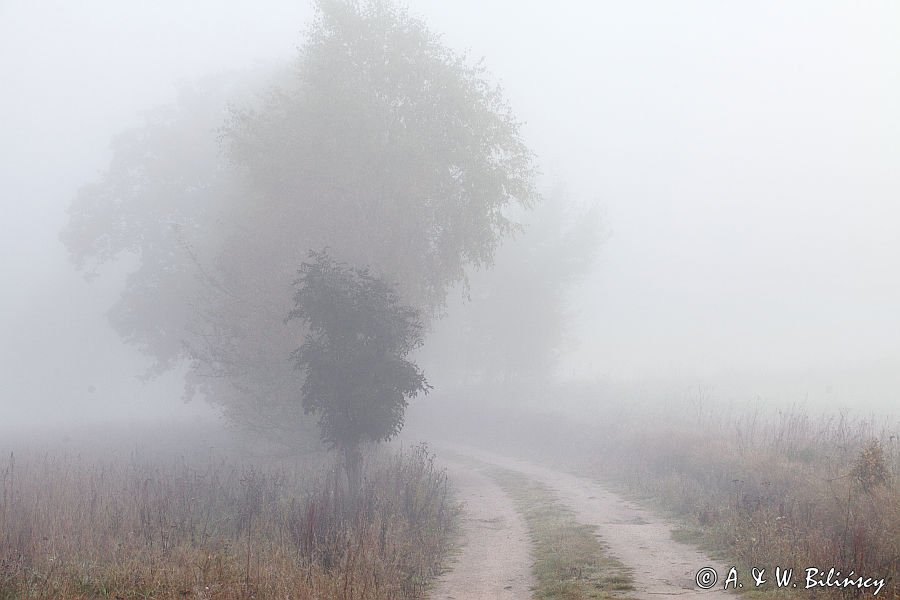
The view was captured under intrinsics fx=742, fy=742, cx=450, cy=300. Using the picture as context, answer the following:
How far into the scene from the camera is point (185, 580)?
8734mm

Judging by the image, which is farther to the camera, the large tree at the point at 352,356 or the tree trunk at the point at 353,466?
the tree trunk at the point at 353,466

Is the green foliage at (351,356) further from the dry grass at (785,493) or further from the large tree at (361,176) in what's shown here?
the dry grass at (785,493)

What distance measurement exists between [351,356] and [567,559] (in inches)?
282

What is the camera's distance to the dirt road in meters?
9.79

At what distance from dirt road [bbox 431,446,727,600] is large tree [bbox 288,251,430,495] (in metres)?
3.23

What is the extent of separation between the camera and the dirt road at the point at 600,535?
32.1 ft

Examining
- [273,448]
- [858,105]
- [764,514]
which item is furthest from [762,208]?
[764,514]

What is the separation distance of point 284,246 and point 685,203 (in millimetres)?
124164

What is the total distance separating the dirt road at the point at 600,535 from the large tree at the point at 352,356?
→ 10.6 ft

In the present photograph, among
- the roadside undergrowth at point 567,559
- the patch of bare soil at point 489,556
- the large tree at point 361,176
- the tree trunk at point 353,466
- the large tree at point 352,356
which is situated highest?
the large tree at point 361,176

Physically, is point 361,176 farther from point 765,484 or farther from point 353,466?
point 765,484

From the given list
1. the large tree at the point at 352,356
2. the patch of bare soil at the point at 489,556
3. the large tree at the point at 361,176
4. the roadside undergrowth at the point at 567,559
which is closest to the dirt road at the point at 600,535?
the patch of bare soil at the point at 489,556

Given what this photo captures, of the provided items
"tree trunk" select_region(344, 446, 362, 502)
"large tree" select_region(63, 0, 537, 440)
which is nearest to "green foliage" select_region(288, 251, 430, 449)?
"tree trunk" select_region(344, 446, 362, 502)

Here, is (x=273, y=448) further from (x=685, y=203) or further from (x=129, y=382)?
(x=685, y=203)
